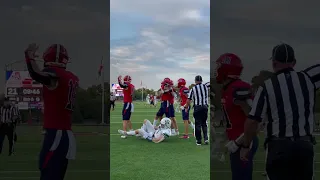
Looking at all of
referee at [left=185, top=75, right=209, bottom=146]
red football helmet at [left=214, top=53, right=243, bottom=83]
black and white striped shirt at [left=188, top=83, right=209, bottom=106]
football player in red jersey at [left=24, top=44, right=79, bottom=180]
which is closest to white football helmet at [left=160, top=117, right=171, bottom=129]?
referee at [left=185, top=75, right=209, bottom=146]

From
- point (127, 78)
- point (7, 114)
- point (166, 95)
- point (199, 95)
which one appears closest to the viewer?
point (7, 114)

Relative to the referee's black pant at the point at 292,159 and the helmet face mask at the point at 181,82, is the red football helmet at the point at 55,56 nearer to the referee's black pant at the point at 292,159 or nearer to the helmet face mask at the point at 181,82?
the referee's black pant at the point at 292,159

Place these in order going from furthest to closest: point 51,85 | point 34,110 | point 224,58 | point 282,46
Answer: point 34,110 → point 224,58 → point 51,85 → point 282,46

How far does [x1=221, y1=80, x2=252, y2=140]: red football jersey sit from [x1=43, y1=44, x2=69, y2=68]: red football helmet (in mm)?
1662

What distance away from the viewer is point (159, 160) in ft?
26.3

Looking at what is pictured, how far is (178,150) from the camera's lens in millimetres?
9414

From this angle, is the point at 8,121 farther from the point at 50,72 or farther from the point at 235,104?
the point at 235,104

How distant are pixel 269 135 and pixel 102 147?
814cm

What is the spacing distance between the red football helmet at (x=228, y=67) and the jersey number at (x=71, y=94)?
1502mm

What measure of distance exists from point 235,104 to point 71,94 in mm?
1614

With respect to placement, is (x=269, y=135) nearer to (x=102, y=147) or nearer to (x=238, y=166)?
(x=238, y=166)

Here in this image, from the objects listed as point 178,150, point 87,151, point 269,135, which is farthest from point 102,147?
point 269,135

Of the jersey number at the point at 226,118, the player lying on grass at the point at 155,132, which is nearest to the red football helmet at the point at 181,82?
the player lying on grass at the point at 155,132

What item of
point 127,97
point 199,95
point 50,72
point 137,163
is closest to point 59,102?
point 50,72
